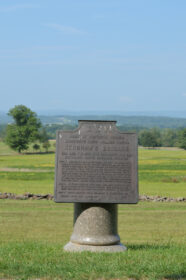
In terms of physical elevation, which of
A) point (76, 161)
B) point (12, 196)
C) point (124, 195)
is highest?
point (76, 161)

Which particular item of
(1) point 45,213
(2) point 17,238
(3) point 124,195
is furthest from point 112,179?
(1) point 45,213

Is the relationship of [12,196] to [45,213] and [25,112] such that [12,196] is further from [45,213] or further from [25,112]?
[25,112]

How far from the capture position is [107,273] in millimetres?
8344

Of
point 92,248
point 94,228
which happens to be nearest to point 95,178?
point 94,228

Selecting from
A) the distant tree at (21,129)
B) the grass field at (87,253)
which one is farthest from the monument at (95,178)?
the distant tree at (21,129)

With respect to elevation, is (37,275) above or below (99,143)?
below

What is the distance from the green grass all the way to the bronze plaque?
44.7 inches

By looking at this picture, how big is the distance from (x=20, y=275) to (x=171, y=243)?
5.24 metres

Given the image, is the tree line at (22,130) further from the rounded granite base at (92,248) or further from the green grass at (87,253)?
the rounded granite base at (92,248)

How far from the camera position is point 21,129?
120438 mm

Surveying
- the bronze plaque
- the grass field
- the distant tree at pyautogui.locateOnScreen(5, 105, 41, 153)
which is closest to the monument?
the bronze plaque

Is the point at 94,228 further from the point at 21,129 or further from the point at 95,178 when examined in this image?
the point at 21,129

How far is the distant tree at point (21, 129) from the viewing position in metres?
120

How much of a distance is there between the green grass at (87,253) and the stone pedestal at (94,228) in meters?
0.40
